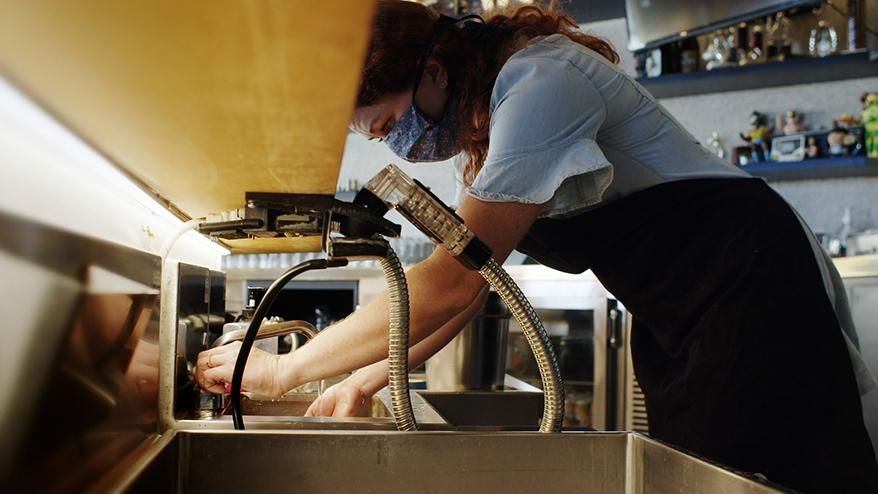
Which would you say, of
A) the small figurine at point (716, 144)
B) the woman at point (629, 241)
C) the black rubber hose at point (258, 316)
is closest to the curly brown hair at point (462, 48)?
the woman at point (629, 241)

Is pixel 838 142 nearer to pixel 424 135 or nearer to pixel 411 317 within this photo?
pixel 424 135

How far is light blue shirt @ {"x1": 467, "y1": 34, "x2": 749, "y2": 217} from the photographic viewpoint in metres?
0.96

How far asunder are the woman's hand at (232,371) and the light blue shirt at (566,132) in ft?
1.11

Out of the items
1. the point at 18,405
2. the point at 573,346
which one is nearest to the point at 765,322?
the point at 18,405

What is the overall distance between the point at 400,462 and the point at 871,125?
3.15 meters

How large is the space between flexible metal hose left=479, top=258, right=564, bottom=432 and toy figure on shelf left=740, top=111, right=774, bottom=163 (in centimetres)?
309

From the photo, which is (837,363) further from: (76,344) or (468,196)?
(76,344)

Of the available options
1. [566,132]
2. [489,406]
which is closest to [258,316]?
[566,132]

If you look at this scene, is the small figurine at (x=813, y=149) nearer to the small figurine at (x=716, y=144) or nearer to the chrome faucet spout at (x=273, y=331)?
the small figurine at (x=716, y=144)

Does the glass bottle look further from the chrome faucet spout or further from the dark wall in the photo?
the chrome faucet spout

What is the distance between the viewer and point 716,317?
109 cm

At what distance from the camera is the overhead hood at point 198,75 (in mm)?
361

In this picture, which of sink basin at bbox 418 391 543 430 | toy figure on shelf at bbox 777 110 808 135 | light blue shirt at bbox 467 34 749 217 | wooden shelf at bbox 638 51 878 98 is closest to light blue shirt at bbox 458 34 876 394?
light blue shirt at bbox 467 34 749 217

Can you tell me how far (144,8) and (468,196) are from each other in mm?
662
